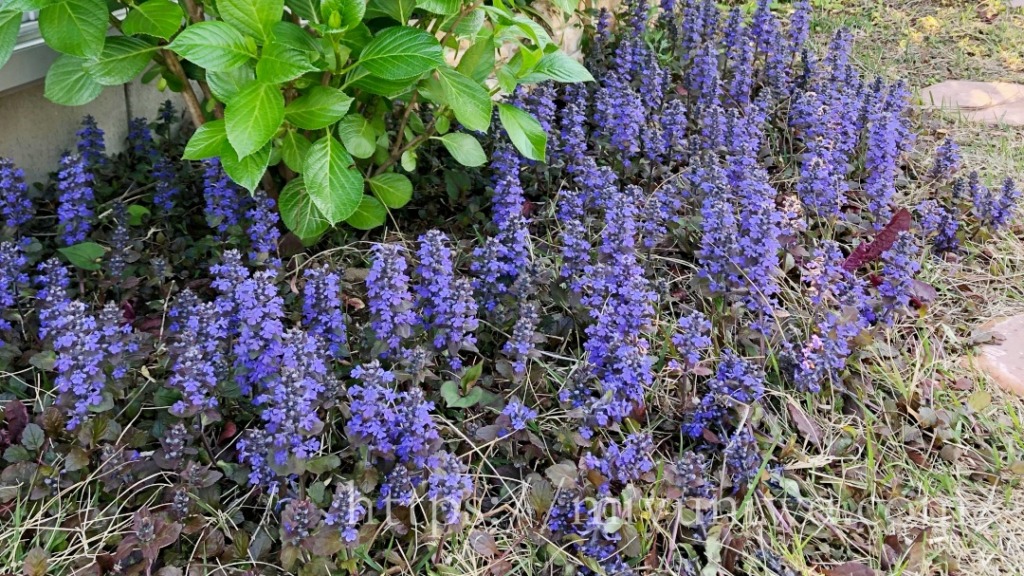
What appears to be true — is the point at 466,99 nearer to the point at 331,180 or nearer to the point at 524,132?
the point at 524,132

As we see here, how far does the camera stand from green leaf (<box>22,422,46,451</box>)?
2203 mm

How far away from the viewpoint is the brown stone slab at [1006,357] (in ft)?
9.70

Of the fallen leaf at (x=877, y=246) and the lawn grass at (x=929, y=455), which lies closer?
the lawn grass at (x=929, y=455)

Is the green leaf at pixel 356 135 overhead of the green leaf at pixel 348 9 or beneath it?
beneath

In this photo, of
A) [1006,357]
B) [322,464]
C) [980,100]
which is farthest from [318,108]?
[980,100]

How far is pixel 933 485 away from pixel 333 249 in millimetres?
1922

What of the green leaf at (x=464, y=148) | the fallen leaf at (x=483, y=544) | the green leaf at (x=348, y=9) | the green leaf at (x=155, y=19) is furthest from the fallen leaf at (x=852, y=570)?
the green leaf at (x=155, y=19)

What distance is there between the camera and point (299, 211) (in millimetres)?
2762

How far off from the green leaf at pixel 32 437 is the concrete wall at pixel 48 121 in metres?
1.20

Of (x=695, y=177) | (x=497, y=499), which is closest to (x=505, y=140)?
(x=695, y=177)

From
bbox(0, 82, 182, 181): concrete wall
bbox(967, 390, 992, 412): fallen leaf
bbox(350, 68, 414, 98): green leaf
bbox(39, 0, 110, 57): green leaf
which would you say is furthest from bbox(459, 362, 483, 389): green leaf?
bbox(0, 82, 182, 181): concrete wall

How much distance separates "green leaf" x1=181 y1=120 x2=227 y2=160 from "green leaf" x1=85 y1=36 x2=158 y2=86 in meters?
0.34

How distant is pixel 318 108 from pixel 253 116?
0.22m

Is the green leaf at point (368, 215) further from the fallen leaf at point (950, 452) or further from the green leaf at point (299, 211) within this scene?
the fallen leaf at point (950, 452)
